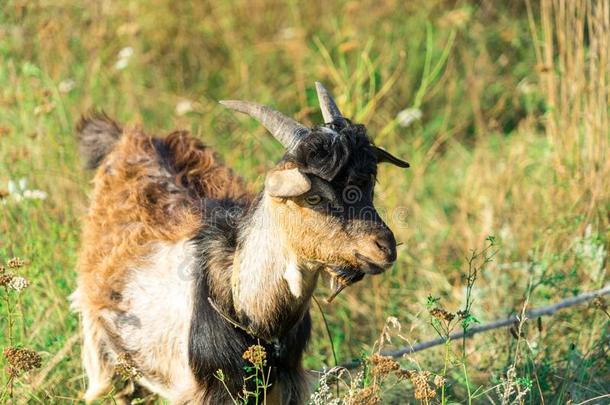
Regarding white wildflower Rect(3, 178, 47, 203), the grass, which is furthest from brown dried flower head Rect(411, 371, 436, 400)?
white wildflower Rect(3, 178, 47, 203)

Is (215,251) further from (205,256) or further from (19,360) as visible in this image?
(19,360)

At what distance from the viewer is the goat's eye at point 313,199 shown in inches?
154

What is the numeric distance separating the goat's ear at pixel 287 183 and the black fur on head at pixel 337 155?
5 cm

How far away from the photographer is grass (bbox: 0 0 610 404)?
5.52m

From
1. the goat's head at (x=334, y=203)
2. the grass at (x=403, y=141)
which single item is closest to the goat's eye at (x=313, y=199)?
the goat's head at (x=334, y=203)

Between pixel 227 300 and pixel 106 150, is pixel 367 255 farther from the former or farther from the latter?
pixel 106 150

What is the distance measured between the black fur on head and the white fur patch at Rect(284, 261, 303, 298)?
49 centimetres

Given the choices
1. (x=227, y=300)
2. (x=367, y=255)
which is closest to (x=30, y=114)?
(x=227, y=300)

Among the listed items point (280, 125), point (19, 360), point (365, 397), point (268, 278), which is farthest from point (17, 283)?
point (365, 397)

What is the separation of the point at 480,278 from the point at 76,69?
446cm

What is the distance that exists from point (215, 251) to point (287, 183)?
799mm

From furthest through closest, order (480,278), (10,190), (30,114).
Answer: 1. (30,114)
2. (480,278)
3. (10,190)

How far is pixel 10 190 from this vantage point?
5777mm

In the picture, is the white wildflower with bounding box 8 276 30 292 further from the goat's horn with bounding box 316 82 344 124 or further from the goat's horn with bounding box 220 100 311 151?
the goat's horn with bounding box 316 82 344 124
